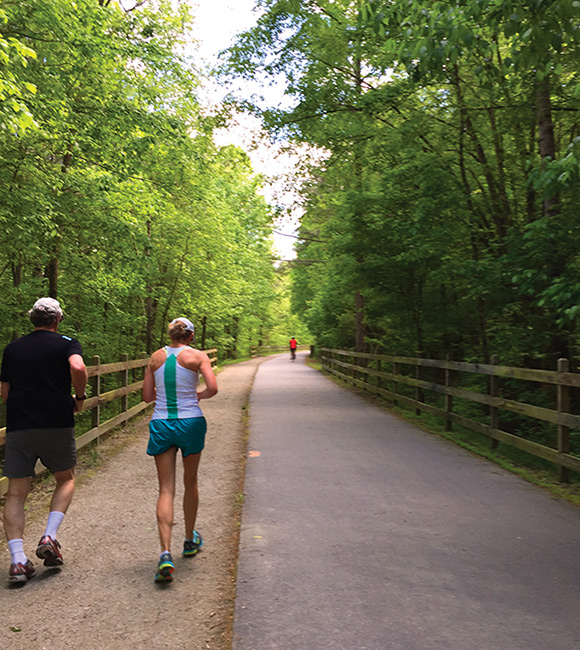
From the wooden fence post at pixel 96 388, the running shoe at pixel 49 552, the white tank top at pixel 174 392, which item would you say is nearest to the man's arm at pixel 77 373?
the white tank top at pixel 174 392

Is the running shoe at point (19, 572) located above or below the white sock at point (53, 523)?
below

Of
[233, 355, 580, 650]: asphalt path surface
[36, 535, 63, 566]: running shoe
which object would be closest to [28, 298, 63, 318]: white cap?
[36, 535, 63, 566]: running shoe

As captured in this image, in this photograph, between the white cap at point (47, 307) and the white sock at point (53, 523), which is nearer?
the white sock at point (53, 523)

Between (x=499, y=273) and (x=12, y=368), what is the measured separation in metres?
7.15

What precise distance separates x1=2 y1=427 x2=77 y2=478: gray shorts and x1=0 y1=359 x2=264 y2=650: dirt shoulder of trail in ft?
2.31

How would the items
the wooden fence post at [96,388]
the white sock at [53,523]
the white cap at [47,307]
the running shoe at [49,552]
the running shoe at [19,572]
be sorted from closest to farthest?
the running shoe at [19,572]
the running shoe at [49,552]
the white sock at [53,523]
the white cap at [47,307]
the wooden fence post at [96,388]

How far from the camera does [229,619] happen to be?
136 inches

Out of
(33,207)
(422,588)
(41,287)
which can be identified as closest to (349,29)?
(33,207)

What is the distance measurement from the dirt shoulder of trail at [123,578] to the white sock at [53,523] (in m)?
0.28

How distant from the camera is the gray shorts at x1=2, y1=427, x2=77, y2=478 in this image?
4176mm

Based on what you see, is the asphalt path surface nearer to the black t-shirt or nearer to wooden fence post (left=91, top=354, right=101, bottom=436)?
the black t-shirt

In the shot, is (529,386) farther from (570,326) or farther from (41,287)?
(41,287)

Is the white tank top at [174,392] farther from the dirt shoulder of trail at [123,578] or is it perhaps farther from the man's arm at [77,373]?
the dirt shoulder of trail at [123,578]

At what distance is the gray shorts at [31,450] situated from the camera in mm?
4176
